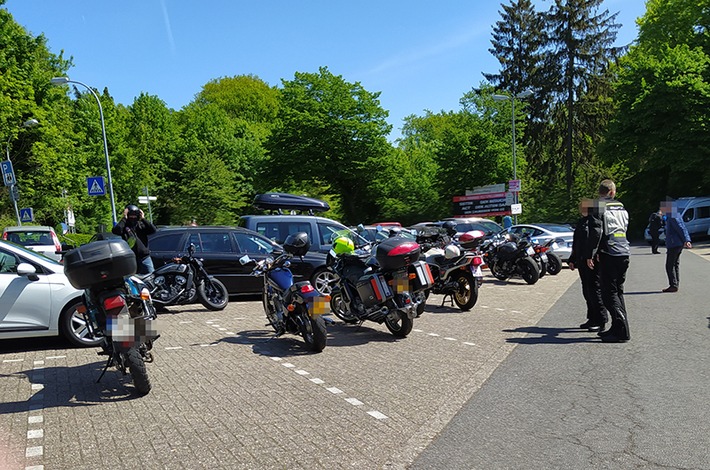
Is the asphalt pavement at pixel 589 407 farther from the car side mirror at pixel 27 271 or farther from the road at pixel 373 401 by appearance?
the car side mirror at pixel 27 271

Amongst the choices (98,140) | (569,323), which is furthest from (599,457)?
(98,140)

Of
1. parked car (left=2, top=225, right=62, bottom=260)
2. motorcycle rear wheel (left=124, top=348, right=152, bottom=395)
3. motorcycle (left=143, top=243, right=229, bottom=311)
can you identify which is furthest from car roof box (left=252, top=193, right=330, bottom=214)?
motorcycle rear wheel (left=124, top=348, right=152, bottom=395)

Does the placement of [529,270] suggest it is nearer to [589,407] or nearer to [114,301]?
[589,407]

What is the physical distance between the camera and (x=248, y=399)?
541 centimetres

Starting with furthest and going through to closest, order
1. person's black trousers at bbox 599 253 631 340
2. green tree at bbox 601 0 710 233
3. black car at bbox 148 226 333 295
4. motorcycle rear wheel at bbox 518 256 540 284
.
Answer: green tree at bbox 601 0 710 233, motorcycle rear wheel at bbox 518 256 540 284, black car at bbox 148 226 333 295, person's black trousers at bbox 599 253 631 340

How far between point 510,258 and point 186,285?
8.10 metres

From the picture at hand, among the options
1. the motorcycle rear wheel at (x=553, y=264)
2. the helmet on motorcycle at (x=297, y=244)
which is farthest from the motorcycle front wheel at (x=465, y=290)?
the motorcycle rear wheel at (x=553, y=264)

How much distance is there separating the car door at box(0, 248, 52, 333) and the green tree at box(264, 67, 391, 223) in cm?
3523

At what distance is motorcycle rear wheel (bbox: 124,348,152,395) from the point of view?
17.6 ft

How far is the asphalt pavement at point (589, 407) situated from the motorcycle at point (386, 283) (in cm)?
149

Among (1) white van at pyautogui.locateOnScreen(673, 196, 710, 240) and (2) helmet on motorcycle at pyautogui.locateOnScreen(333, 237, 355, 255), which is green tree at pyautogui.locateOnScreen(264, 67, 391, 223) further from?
(2) helmet on motorcycle at pyautogui.locateOnScreen(333, 237, 355, 255)

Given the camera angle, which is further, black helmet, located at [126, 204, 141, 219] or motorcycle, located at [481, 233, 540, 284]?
motorcycle, located at [481, 233, 540, 284]

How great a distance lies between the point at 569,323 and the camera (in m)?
9.00

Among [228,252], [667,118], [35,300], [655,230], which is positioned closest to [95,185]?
[228,252]
